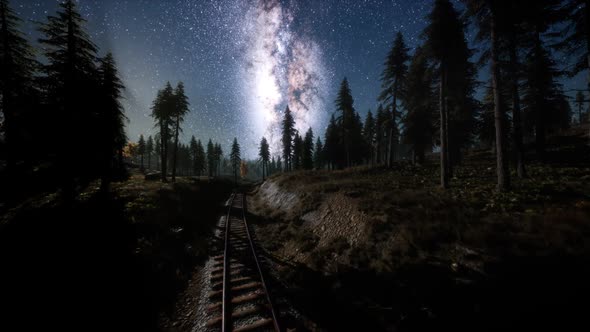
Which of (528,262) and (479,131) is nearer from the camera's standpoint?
(528,262)

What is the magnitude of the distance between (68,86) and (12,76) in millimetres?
8706

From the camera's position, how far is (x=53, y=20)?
11.8 meters

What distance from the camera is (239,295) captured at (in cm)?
635

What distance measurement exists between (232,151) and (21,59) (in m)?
48.2

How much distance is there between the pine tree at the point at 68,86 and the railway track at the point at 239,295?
11737 millimetres

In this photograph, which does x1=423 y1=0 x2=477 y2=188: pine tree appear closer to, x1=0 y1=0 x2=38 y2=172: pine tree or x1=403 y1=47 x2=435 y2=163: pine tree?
x1=403 y1=47 x2=435 y2=163: pine tree

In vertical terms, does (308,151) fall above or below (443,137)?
above

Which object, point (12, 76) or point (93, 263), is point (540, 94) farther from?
point (12, 76)

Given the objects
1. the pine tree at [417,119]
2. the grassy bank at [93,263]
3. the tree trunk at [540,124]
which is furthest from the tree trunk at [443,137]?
the grassy bank at [93,263]

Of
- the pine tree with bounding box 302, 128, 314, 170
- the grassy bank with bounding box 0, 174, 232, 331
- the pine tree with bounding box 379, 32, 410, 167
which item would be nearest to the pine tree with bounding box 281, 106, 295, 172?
the pine tree with bounding box 302, 128, 314, 170

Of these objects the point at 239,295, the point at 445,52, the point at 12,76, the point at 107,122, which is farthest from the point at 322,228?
the point at 12,76

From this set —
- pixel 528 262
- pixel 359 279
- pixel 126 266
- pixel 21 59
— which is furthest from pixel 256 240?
pixel 21 59

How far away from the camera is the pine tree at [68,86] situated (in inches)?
467

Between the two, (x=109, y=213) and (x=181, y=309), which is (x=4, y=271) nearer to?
(x=109, y=213)
